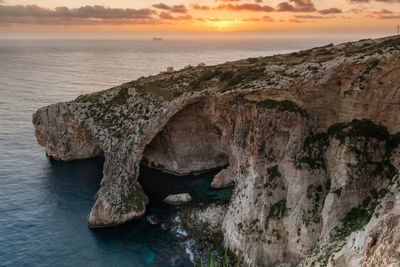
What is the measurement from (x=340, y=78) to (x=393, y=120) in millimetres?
6851

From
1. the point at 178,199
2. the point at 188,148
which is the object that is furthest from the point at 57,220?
the point at 188,148

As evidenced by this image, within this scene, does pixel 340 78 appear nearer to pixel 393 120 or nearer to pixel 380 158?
pixel 393 120

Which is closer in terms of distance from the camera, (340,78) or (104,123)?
(340,78)

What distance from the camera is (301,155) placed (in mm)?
36125

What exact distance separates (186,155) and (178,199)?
1335 centimetres

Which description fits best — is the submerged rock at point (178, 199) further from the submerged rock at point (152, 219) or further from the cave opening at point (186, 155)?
the submerged rock at point (152, 219)

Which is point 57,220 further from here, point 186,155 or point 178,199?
point 186,155

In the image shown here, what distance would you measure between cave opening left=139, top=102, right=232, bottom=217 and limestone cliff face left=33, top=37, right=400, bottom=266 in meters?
2.92

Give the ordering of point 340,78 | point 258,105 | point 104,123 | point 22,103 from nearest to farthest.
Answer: point 340,78 → point 258,105 → point 104,123 → point 22,103

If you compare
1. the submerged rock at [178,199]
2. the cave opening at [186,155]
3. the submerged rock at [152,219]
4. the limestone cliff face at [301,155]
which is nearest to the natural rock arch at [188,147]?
the cave opening at [186,155]

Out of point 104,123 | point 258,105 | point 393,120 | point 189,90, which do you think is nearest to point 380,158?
point 393,120

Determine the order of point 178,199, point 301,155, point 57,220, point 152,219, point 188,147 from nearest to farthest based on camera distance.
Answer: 1. point 301,155
2. point 152,219
3. point 57,220
4. point 178,199
5. point 188,147

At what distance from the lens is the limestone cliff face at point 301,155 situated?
1185 inches

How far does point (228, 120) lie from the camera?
48.0 m
